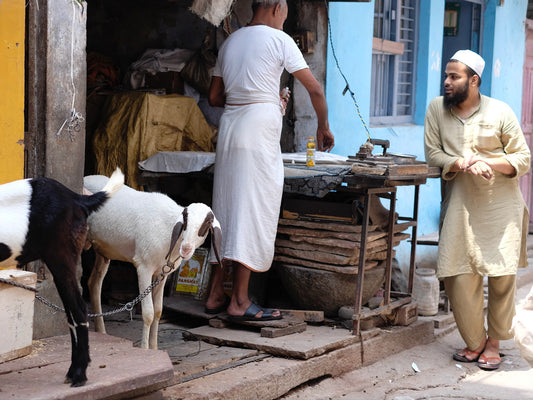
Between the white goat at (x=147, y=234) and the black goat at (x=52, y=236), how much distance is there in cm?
89

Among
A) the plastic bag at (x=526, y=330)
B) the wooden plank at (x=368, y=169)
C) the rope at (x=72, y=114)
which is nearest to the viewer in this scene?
the plastic bag at (x=526, y=330)

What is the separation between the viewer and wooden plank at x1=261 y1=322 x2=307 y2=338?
224 inches

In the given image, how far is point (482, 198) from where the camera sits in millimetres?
6438

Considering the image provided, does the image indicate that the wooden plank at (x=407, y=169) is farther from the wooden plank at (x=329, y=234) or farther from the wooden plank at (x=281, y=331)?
the wooden plank at (x=281, y=331)

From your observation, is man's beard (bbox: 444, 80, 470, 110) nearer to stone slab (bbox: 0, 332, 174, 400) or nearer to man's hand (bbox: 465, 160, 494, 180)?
man's hand (bbox: 465, 160, 494, 180)

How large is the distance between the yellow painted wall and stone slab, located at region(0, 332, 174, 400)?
1050 millimetres

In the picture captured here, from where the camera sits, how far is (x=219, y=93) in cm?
616

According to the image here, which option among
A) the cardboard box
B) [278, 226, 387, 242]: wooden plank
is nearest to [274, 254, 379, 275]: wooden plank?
[278, 226, 387, 242]: wooden plank

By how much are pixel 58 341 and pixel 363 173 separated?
2424 millimetres

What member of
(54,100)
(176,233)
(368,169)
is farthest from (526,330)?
(54,100)

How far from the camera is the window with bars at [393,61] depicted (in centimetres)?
927

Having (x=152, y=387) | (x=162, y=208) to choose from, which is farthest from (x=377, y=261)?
(x=152, y=387)

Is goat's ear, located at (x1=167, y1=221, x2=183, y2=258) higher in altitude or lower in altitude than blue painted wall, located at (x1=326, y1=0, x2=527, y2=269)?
lower

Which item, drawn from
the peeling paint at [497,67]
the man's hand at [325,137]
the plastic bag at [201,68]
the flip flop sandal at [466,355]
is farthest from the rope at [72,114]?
the peeling paint at [497,67]
